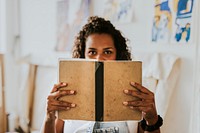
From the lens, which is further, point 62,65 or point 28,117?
point 28,117

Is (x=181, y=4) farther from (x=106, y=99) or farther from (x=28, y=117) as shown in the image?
(x=28, y=117)

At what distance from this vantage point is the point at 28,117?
208cm

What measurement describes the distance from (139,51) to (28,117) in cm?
116

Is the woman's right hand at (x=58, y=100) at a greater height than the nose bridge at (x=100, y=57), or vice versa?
the nose bridge at (x=100, y=57)

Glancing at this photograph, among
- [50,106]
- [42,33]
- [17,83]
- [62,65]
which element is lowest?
[17,83]

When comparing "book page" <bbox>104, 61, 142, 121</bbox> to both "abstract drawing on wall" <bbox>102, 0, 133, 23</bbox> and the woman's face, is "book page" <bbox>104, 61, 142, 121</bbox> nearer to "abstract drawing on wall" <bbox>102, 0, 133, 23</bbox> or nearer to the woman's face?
the woman's face

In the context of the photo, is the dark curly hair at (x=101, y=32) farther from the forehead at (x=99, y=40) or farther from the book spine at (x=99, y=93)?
the book spine at (x=99, y=93)

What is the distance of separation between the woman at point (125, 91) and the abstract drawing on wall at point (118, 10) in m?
0.46

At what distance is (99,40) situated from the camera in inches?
36.4

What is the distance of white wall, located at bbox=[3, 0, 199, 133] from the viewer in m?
1.17

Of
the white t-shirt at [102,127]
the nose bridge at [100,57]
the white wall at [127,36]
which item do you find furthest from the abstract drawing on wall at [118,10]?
the white t-shirt at [102,127]

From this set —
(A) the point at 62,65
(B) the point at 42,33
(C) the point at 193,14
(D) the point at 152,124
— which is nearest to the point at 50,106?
(A) the point at 62,65

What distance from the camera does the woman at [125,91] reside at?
2.52 ft

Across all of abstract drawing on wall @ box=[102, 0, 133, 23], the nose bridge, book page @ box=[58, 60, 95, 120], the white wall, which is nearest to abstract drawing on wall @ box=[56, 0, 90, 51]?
the white wall
